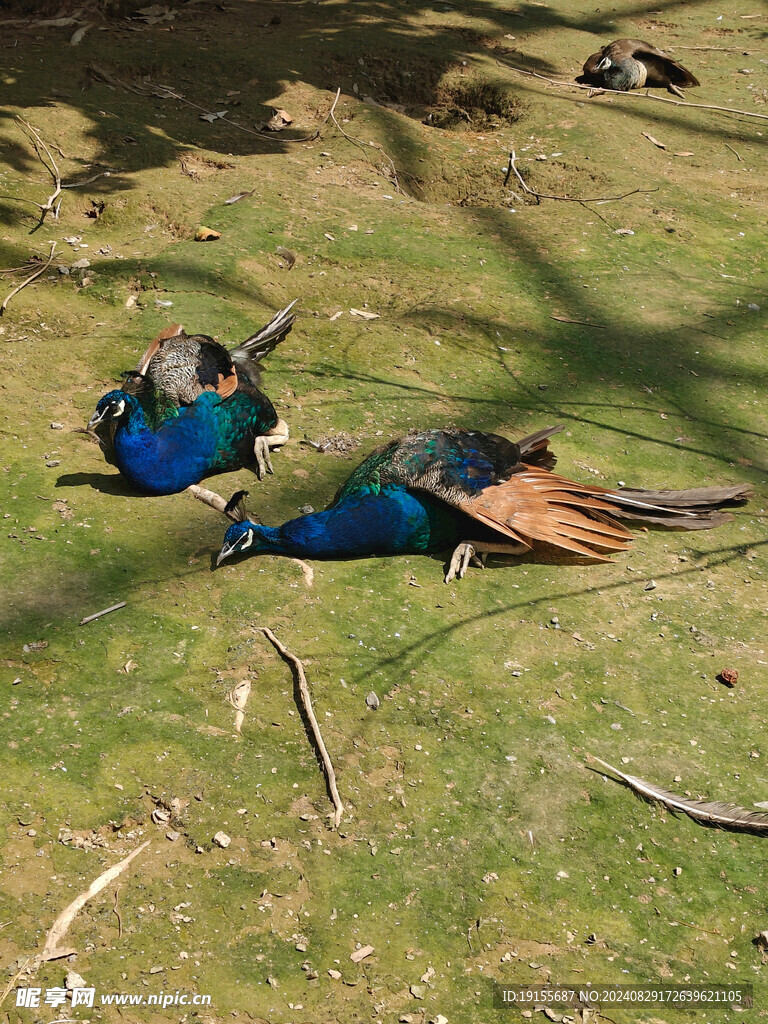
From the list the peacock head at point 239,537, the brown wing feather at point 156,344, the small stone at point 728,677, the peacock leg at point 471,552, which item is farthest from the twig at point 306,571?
the small stone at point 728,677

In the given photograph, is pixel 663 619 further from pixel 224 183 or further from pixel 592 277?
pixel 224 183

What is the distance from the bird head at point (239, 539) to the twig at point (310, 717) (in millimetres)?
406

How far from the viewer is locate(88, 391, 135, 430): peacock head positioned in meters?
4.25

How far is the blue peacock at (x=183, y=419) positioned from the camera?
4.27 metres

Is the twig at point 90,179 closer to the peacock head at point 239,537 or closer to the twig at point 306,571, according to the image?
the peacock head at point 239,537

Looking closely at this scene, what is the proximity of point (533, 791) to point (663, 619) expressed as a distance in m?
1.17

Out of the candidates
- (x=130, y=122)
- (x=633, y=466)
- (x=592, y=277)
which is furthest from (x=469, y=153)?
(x=633, y=466)

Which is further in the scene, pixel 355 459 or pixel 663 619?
pixel 355 459

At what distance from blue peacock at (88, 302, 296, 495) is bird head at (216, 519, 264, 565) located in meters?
0.66

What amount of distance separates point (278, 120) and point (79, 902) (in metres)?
7.44

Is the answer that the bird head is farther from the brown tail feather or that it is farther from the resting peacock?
the brown tail feather

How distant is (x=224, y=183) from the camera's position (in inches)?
275

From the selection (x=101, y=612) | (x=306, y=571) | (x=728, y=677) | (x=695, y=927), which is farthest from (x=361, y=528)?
(x=695, y=927)

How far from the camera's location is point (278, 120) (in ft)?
27.2
